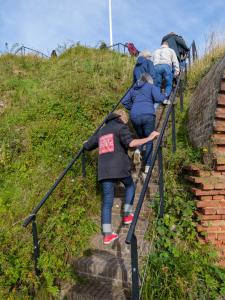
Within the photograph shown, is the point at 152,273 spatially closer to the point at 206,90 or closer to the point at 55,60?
the point at 206,90

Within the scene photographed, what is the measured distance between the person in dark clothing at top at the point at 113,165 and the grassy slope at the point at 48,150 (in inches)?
22.0

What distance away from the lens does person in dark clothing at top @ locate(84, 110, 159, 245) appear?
4363 millimetres

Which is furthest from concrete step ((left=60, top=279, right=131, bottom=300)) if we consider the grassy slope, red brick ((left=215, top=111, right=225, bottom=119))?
red brick ((left=215, top=111, right=225, bottom=119))

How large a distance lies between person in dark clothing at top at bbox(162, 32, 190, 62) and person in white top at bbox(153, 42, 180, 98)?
1.47m

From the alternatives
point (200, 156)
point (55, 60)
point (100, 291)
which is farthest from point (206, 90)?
point (55, 60)

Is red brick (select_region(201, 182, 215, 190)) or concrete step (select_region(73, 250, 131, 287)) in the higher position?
red brick (select_region(201, 182, 215, 190))

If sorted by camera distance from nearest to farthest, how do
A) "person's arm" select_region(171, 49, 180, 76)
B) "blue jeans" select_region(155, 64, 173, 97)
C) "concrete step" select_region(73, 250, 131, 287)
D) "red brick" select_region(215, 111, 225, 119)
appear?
"concrete step" select_region(73, 250, 131, 287)
"red brick" select_region(215, 111, 225, 119)
"blue jeans" select_region(155, 64, 173, 97)
"person's arm" select_region(171, 49, 180, 76)

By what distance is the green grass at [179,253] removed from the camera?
352 centimetres

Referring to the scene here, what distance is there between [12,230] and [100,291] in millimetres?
1818

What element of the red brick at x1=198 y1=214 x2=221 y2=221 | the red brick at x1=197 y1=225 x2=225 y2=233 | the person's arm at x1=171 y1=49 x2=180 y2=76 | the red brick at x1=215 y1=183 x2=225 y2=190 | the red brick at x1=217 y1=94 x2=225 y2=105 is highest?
the person's arm at x1=171 y1=49 x2=180 y2=76

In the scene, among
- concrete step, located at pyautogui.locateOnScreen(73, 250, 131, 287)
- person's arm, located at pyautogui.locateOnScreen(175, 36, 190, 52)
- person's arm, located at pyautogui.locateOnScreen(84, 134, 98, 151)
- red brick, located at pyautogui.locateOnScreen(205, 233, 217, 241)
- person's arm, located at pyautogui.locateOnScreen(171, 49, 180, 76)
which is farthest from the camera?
person's arm, located at pyautogui.locateOnScreen(175, 36, 190, 52)

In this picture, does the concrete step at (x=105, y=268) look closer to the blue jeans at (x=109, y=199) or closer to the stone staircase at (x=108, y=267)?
the stone staircase at (x=108, y=267)

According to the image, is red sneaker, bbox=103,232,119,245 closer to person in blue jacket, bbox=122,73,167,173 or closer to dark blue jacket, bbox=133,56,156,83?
person in blue jacket, bbox=122,73,167,173

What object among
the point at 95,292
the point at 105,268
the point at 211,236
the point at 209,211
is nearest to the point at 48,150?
the point at 105,268
